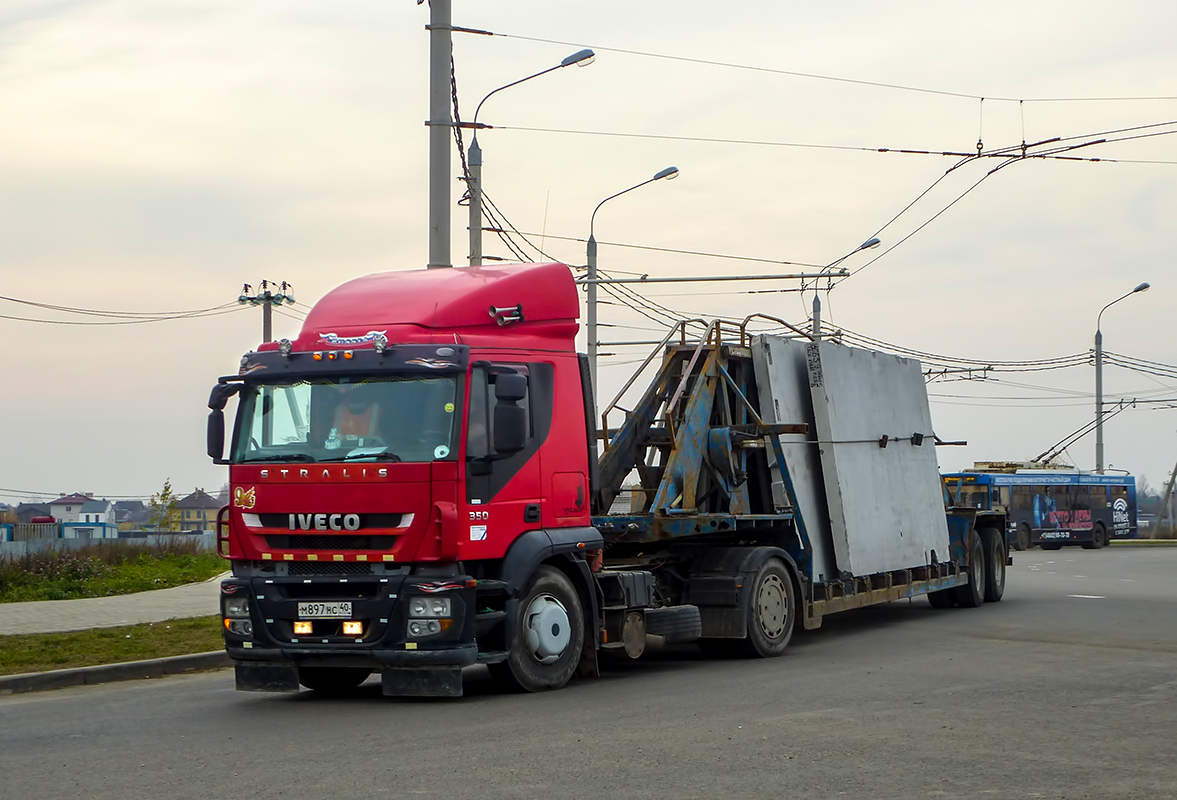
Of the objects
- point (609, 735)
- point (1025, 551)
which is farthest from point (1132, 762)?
point (1025, 551)

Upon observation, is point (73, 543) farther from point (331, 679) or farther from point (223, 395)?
point (223, 395)

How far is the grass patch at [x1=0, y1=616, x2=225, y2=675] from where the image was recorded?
513 inches

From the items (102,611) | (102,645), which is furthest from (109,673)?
(102,611)

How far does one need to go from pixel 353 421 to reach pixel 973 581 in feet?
38.7

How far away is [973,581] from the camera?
19.3m

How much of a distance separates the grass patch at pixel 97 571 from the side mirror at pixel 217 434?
11927 millimetres

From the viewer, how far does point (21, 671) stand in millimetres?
12461

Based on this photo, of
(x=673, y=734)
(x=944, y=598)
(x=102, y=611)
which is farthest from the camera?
(x=944, y=598)

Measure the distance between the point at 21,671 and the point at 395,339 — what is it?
509 cm

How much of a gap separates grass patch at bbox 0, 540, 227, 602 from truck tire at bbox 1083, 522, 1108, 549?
3099cm

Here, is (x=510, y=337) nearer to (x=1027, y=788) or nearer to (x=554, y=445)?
(x=554, y=445)

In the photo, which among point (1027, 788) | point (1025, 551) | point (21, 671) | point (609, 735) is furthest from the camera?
point (1025, 551)

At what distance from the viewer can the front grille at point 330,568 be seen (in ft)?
33.3

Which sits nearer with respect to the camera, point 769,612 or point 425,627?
point 425,627
